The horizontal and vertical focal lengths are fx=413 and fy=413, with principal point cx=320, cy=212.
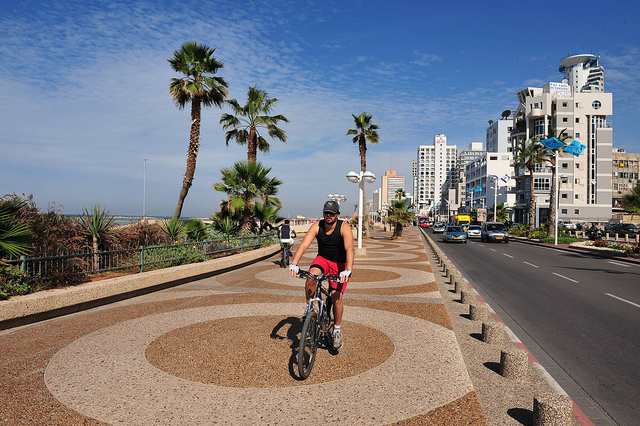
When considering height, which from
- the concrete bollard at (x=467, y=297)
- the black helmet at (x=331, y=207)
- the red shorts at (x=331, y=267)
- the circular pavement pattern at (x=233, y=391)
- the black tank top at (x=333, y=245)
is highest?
the black helmet at (x=331, y=207)

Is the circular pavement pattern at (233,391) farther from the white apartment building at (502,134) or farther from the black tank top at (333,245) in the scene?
the white apartment building at (502,134)

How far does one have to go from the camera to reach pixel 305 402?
12.8 ft

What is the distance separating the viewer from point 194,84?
20016mm

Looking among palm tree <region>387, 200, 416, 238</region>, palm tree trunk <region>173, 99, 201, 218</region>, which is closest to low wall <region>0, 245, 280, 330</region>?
palm tree trunk <region>173, 99, 201, 218</region>

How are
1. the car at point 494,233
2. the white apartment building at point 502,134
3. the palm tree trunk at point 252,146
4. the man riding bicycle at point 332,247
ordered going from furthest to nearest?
the white apartment building at point 502,134 → the car at point 494,233 → the palm tree trunk at point 252,146 → the man riding bicycle at point 332,247

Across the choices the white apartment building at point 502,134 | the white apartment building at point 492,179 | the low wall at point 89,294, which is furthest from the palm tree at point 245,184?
the white apartment building at point 502,134

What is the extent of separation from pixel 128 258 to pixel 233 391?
740 centimetres

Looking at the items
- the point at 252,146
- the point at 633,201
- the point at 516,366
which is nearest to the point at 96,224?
the point at 516,366

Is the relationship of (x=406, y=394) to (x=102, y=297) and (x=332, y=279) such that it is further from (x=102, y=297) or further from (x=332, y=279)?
(x=102, y=297)

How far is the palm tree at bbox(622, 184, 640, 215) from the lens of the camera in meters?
21.5

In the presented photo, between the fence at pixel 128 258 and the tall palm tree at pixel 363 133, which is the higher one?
the tall palm tree at pixel 363 133

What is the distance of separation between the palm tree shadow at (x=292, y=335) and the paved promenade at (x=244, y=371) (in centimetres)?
2

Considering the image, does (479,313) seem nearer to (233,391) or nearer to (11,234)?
(233,391)

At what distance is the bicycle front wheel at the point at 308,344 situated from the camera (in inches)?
170
